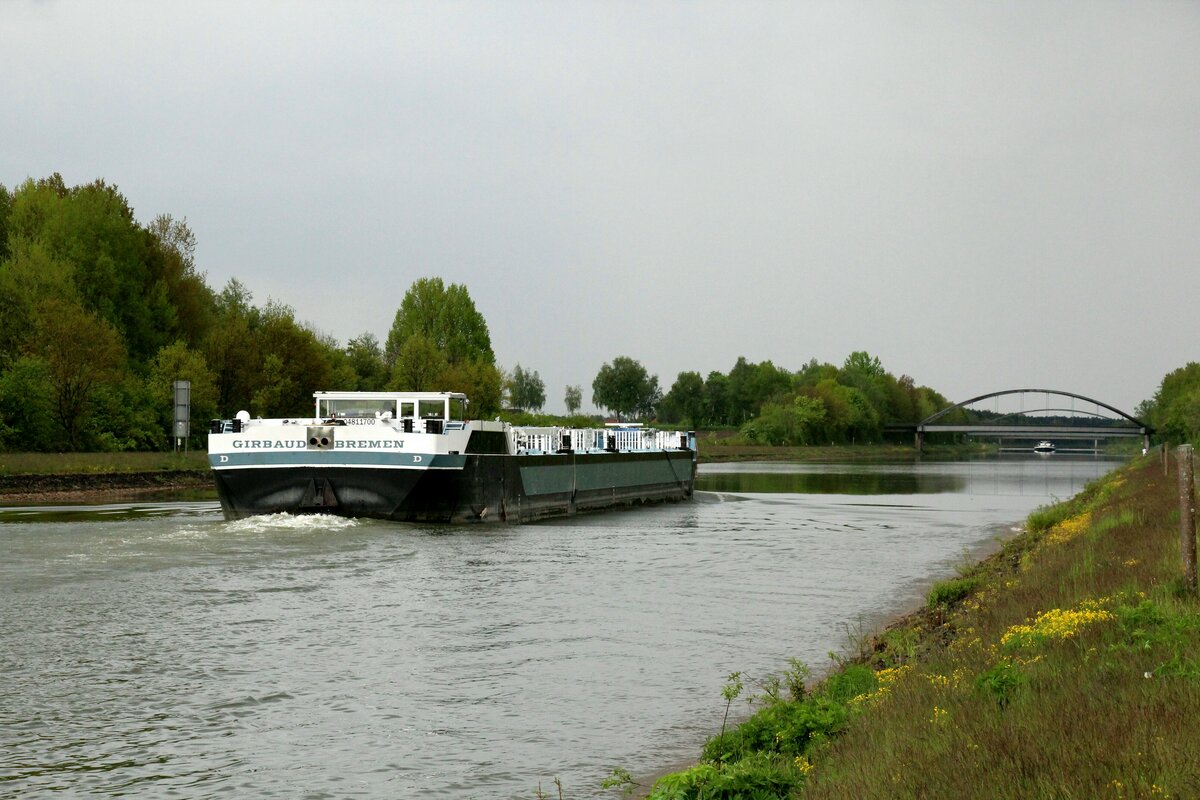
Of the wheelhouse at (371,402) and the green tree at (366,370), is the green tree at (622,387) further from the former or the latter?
the wheelhouse at (371,402)

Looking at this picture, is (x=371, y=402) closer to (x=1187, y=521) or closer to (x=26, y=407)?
(x=26, y=407)

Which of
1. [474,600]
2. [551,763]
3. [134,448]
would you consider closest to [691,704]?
[551,763]

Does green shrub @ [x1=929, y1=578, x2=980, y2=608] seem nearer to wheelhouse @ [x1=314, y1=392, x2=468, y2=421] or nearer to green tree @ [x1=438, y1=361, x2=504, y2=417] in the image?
wheelhouse @ [x1=314, y1=392, x2=468, y2=421]

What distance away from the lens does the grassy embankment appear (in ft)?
19.4

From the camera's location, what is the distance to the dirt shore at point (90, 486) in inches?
1568

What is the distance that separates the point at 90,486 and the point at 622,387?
146196 millimetres

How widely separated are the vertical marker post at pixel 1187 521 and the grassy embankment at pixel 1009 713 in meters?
0.16

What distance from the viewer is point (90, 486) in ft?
142

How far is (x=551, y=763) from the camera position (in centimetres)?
955

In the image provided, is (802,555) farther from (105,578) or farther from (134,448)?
(134,448)

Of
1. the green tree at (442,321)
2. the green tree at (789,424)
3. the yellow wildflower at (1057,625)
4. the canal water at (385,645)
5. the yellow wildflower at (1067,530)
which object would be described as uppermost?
the green tree at (442,321)

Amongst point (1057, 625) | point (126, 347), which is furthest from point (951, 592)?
point (126, 347)

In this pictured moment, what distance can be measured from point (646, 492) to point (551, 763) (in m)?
39.5

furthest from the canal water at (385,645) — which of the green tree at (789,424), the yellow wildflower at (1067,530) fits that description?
the green tree at (789,424)
